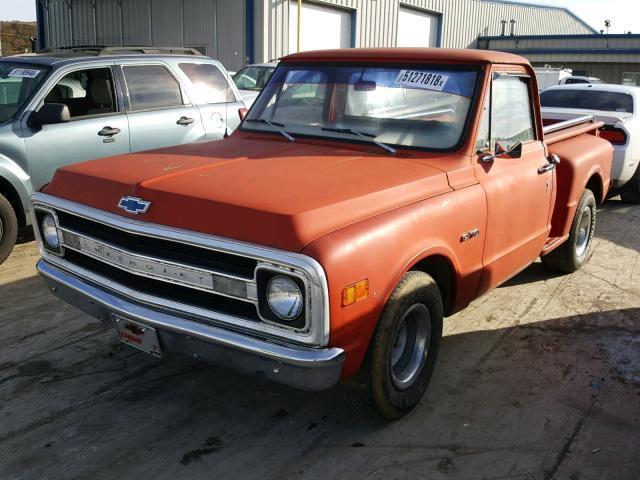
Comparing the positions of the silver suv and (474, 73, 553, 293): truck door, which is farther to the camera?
the silver suv

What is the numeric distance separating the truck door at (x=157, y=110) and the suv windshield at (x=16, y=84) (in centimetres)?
86

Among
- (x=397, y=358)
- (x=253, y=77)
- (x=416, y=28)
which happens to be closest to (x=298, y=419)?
(x=397, y=358)

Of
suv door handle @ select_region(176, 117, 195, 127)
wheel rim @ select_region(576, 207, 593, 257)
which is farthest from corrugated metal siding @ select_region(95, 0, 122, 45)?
wheel rim @ select_region(576, 207, 593, 257)

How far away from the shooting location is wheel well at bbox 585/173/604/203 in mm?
5943

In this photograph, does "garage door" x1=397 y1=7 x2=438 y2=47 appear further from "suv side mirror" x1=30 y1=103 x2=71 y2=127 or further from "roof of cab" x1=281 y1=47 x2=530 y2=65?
"roof of cab" x1=281 y1=47 x2=530 y2=65

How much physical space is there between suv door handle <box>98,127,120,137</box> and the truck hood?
2.51 m

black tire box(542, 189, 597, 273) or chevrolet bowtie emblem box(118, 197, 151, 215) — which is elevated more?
chevrolet bowtie emblem box(118, 197, 151, 215)

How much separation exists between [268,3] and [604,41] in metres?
17.6

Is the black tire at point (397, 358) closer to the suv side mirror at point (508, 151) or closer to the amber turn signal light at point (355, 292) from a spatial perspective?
the amber turn signal light at point (355, 292)

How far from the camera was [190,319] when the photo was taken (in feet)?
9.83

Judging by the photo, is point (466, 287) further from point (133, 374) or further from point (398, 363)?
point (133, 374)

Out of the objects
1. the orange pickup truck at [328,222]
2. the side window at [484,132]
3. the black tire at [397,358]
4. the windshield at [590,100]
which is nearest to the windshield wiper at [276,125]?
the orange pickup truck at [328,222]

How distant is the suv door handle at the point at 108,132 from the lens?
632 cm

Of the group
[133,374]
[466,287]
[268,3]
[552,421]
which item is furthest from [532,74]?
[268,3]
